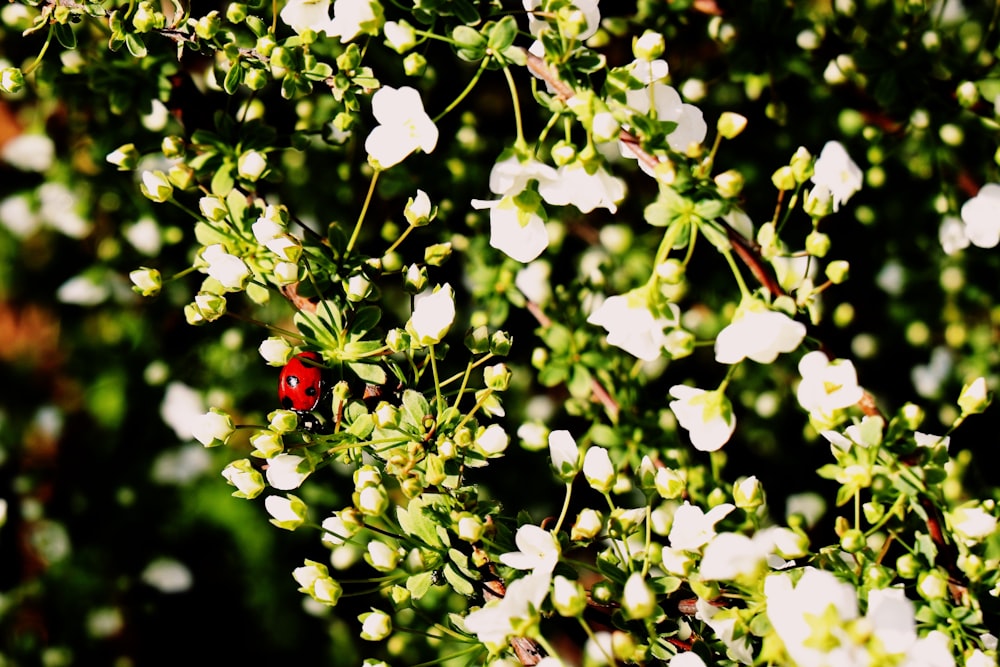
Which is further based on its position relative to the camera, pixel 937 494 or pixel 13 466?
pixel 13 466

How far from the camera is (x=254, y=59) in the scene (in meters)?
0.94

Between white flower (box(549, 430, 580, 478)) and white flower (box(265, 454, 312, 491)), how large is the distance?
24cm

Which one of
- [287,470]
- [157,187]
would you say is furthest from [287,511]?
[157,187]

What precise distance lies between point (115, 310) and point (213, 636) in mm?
713

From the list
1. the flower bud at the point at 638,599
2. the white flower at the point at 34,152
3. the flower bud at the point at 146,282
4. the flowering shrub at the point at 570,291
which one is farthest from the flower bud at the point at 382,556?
the white flower at the point at 34,152

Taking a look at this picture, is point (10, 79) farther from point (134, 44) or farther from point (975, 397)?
point (975, 397)

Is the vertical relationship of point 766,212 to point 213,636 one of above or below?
above

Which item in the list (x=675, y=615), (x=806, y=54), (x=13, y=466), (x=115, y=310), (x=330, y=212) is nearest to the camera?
(x=675, y=615)

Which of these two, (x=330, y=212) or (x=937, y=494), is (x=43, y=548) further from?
(x=937, y=494)

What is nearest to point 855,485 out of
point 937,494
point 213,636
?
point 937,494

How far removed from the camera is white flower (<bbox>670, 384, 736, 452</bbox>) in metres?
0.85

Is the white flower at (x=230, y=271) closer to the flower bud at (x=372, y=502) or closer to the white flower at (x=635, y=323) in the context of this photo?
the flower bud at (x=372, y=502)

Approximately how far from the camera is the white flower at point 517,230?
870mm

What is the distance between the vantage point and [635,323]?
2.63ft
